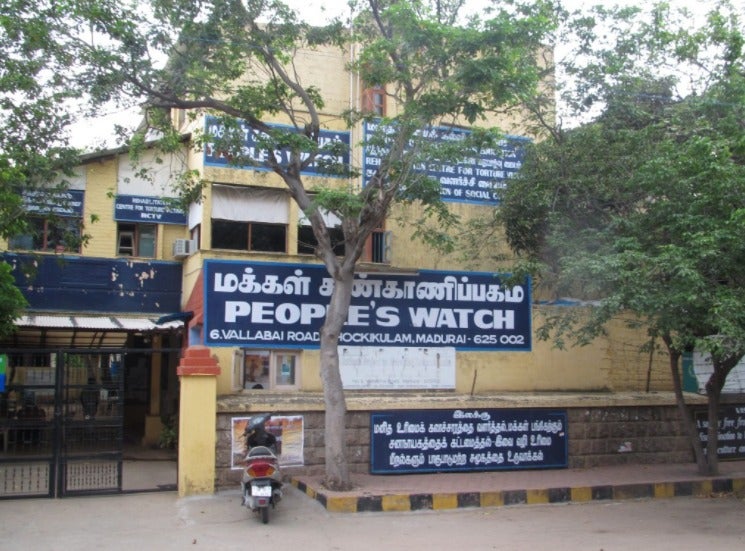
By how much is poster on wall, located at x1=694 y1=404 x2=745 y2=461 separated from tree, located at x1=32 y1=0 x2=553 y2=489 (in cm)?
601

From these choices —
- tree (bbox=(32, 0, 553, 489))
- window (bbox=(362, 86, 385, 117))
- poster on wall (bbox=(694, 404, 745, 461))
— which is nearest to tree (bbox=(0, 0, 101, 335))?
tree (bbox=(32, 0, 553, 489))

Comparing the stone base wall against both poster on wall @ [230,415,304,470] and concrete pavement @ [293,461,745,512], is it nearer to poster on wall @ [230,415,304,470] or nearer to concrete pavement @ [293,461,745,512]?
poster on wall @ [230,415,304,470]

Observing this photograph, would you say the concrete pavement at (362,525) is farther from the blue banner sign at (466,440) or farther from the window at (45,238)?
the window at (45,238)

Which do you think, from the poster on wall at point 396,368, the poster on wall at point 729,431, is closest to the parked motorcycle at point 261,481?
the poster on wall at point 396,368

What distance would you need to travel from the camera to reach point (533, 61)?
40.8 ft

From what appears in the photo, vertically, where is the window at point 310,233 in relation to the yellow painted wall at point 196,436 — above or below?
above

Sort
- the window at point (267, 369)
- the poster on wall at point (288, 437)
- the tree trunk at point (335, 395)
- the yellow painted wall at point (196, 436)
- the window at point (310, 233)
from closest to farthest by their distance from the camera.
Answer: the tree trunk at point (335, 395)
the yellow painted wall at point (196, 436)
the poster on wall at point (288, 437)
the window at point (267, 369)
the window at point (310, 233)

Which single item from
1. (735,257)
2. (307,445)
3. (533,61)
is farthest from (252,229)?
(735,257)

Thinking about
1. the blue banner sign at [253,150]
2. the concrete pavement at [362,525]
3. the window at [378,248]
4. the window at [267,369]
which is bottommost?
the concrete pavement at [362,525]

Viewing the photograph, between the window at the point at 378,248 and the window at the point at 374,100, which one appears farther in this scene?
the window at the point at 374,100

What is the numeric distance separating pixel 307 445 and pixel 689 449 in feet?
22.5

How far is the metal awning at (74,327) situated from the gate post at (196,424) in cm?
367

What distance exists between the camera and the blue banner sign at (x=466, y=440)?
11.8 meters

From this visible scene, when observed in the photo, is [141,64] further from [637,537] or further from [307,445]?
[637,537]
